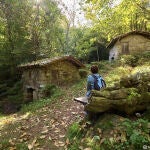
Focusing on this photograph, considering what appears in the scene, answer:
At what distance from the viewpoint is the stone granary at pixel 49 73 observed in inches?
786

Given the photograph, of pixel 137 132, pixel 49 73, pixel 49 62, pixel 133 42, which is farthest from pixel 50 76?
pixel 133 42

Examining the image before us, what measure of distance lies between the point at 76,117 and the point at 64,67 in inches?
413

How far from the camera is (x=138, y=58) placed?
27.6m

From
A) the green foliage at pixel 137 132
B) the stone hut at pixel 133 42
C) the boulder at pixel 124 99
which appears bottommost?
the green foliage at pixel 137 132

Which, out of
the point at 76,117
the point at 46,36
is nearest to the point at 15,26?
the point at 46,36

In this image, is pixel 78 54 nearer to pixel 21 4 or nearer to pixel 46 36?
pixel 46 36

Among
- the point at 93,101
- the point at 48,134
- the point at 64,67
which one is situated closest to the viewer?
the point at 93,101

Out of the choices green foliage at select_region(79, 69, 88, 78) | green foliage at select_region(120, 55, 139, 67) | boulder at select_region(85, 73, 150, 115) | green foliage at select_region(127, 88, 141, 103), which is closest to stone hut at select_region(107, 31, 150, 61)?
green foliage at select_region(120, 55, 139, 67)

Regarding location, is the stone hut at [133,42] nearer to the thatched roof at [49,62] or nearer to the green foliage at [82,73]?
the green foliage at [82,73]

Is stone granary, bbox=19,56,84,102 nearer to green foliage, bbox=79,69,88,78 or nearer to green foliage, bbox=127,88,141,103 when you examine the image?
green foliage, bbox=79,69,88,78

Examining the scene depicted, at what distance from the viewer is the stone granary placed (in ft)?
65.5

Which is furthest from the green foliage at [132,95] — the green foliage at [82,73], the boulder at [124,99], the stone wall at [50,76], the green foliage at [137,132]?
the green foliage at [82,73]

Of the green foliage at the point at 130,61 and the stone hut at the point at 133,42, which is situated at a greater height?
the stone hut at the point at 133,42

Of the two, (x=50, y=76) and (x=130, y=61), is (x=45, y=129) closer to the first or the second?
(x=50, y=76)
